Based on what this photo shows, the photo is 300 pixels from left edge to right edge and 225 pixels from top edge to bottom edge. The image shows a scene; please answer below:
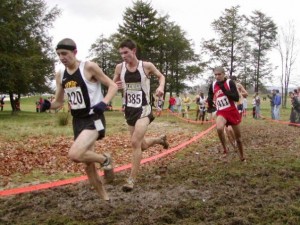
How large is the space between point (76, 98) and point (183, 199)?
80.8 inches

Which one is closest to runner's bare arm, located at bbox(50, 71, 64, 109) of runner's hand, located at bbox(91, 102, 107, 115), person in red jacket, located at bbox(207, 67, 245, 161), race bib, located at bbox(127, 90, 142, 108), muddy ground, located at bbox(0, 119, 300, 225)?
runner's hand, located at bbox(91, 102, 107, 115)

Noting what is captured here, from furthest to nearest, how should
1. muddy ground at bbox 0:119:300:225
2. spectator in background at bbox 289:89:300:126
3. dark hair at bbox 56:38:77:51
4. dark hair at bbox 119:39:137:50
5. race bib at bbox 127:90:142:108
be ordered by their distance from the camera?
spectator in background at bbox 289:89:300:126 < race bib at bbox 127:90:142:108 < dark hair at bbox 119:39:137:50 < dark hair at bbox 56:38:77:51 < muddy ground at bbox 0:119:300:225

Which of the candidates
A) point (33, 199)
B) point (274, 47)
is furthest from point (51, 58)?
point (33, 199)

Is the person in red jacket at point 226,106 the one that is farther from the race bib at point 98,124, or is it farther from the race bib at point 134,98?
the race bib at point 98,124

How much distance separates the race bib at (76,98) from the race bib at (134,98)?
140 centimetres

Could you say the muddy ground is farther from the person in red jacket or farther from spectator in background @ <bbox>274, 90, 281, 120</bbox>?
spectator in background @ <bbox>274, 90, 281, 120</bbox>

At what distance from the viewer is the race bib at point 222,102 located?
8.62 m

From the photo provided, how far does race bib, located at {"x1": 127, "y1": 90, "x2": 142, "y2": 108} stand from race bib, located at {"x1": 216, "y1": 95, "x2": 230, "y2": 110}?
3009 millimetres

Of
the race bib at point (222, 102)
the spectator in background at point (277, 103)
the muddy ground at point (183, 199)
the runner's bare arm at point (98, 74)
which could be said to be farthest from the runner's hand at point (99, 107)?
the spectator in background at point (277, 103)

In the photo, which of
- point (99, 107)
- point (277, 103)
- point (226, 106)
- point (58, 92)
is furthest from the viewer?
point (277, 103)

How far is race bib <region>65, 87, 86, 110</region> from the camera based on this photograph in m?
4.94

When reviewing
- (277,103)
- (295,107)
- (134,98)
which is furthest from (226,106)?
(277,103)

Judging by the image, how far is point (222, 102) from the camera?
8664 millimetres

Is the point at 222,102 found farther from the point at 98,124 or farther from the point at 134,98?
the point at 98,124
